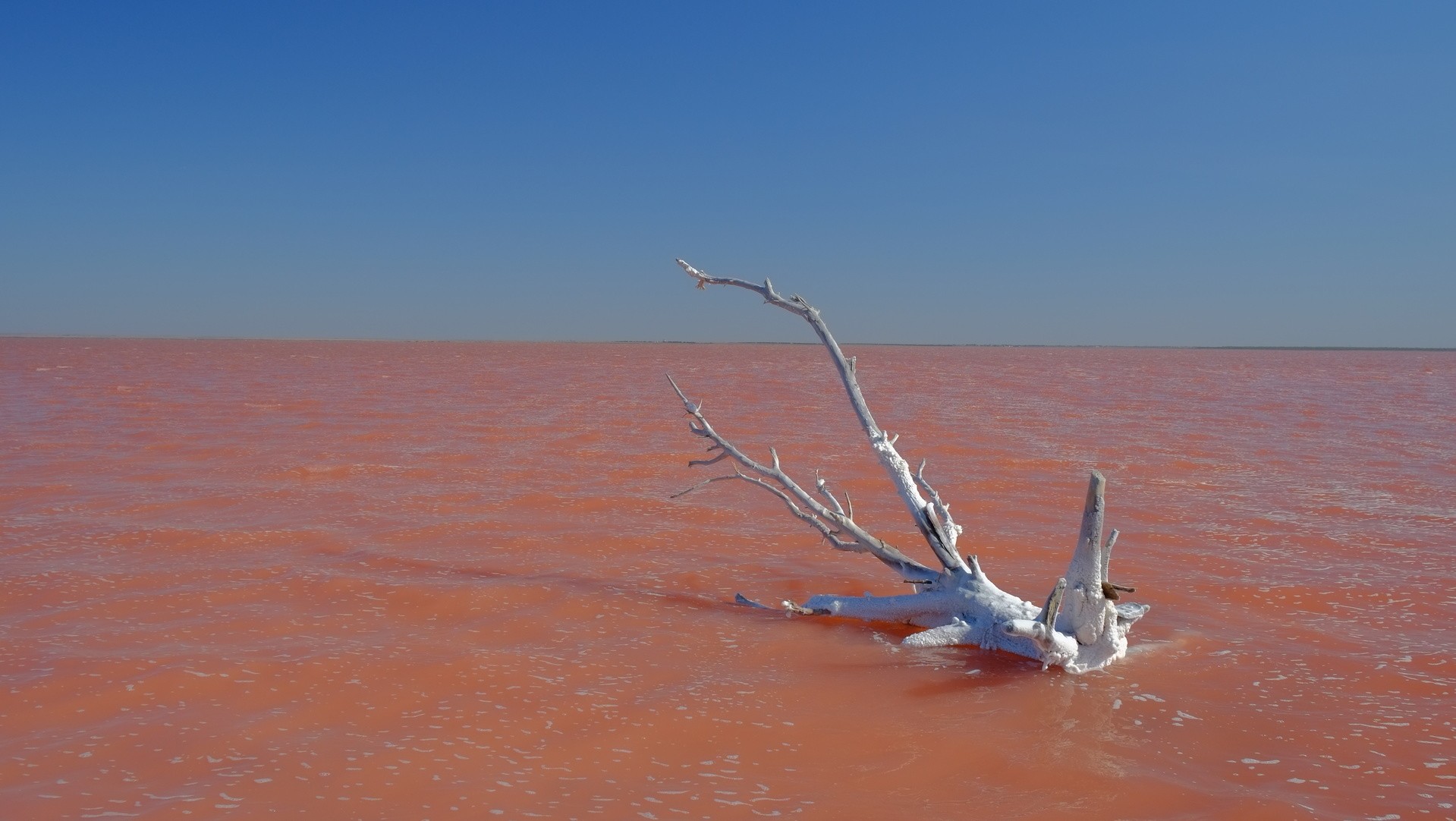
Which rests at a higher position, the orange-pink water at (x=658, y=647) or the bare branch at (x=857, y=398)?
the bare branch at (x=857, y=398)

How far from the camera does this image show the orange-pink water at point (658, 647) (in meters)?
2.58

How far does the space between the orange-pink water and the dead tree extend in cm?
9

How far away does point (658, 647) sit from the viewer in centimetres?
375

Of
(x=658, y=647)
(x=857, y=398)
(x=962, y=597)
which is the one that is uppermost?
(x=857, y=398)

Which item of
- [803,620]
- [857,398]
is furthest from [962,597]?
[857,398]

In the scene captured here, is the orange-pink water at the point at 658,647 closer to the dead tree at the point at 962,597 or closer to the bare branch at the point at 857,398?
the dead tree at the point at 962,597

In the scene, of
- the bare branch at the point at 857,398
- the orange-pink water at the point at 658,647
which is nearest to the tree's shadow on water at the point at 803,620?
the orange-pink water at the point at 658,647

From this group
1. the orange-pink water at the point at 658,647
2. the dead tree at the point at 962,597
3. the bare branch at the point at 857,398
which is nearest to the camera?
the orange-pink water at the point at 658,647

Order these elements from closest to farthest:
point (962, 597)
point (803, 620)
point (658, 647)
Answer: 1. point (658, 647)
2. point (962, 597)
3. point (803, 620)

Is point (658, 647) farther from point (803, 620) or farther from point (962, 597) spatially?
point (962, 597)

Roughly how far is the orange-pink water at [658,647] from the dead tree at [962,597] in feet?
0.30

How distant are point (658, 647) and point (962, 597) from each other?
1.22 meters

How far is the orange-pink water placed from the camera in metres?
2.58

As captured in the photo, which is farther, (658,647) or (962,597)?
(962,597)
